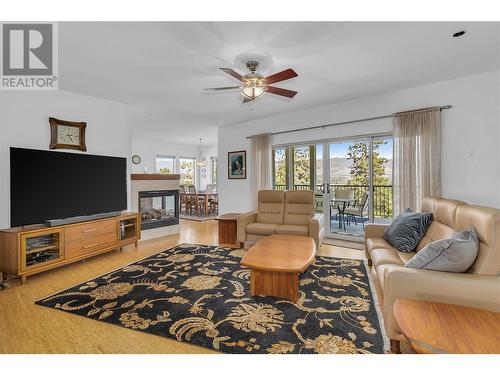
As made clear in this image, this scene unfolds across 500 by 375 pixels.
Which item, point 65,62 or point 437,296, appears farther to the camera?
point 65,62

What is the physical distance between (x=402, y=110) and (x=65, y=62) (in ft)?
15.3

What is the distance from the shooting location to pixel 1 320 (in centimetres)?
205

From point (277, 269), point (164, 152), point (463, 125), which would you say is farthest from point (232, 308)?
point (164, 152)

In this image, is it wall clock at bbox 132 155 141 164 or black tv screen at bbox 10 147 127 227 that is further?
wall clock at bbox 132 155 141 164

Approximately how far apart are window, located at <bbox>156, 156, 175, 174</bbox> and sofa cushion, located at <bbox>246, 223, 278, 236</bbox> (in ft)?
20.8

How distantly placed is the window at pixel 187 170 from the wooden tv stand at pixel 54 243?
6103mm

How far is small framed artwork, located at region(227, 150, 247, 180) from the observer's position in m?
5.99

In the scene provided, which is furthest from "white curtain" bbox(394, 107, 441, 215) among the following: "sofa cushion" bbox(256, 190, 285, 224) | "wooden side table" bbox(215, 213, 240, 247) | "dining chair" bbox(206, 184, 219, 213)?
"dining chair" bbox(206, 184, 219, 213)

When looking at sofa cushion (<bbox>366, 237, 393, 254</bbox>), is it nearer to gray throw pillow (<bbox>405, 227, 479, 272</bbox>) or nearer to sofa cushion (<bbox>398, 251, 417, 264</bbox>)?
sofa cushion (<bbox>398, 251, 417, 264</bbox>)

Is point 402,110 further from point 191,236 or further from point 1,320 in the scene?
point 1,320

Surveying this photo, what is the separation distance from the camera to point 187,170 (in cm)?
1034

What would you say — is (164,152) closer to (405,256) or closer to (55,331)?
(55,331)

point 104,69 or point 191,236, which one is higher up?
point 104,69
